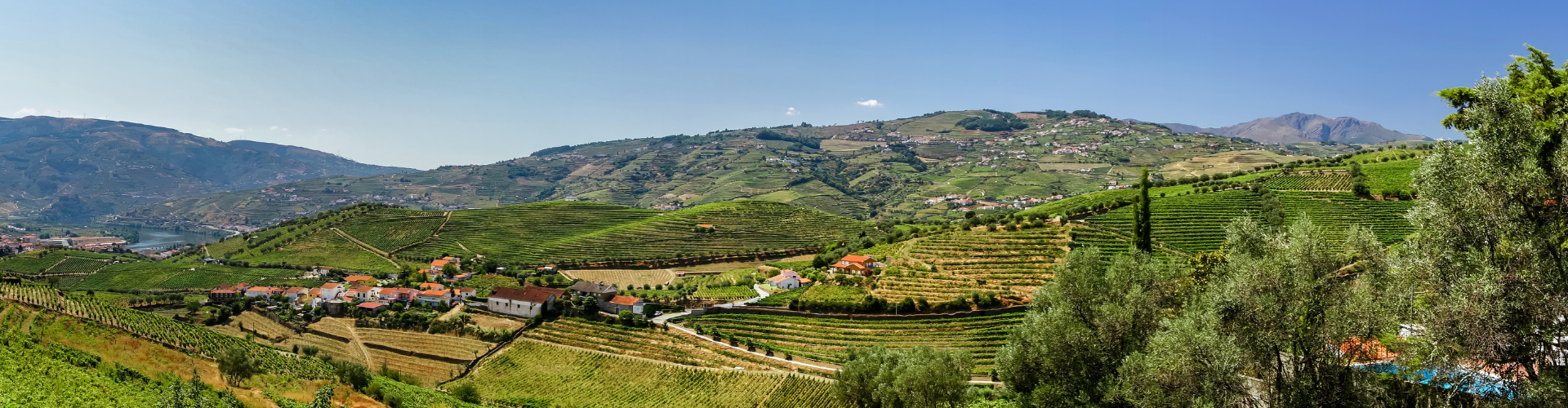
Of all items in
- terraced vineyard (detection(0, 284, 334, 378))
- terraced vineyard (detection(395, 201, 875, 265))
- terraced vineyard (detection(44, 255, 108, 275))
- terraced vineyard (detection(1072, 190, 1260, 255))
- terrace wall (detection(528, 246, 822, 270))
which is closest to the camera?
terraced vineyard (detection(0, 284, 334, 378))

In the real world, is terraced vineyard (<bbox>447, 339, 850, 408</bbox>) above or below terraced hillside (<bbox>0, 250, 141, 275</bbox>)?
below

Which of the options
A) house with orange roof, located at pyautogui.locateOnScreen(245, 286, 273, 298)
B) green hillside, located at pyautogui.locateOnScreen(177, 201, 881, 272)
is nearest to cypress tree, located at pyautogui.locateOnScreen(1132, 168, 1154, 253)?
green hillside, located at pyautogui.locateOnScreen(177, 201, 881, 272)

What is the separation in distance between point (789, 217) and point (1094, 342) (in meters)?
100

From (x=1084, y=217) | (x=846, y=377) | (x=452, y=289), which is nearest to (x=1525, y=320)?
(x=846, y=377)

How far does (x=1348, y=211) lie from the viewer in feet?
203

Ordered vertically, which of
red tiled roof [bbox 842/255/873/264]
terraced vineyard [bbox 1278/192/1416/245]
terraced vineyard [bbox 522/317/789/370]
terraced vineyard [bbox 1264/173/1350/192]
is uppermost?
terraced vineyard [bbox 1264/173/1350/192]

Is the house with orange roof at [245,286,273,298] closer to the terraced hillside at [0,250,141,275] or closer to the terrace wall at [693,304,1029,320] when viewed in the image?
the terraced hillside at [0,250,141,275]

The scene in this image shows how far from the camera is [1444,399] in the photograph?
12.9m

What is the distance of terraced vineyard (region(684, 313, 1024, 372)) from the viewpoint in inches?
1815

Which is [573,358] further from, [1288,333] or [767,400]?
[1288,333]

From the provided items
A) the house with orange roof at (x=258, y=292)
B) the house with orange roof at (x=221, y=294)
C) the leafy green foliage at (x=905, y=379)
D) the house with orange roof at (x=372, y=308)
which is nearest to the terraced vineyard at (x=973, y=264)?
the leafy green foliage at (x=905, y=379)

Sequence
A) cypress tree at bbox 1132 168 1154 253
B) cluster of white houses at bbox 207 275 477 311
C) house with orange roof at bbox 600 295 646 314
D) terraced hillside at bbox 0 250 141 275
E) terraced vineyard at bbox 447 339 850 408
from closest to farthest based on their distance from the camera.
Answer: terraced vineyard at bbox 447 339 850 408 < cypress tree at bbox 1132 168 1154 253 < house with orange roof at bbox 600 295 646 314 < cluster of white houses at bbox 207 275 477 311 < terraced hillside at bbox 0 250 141 275

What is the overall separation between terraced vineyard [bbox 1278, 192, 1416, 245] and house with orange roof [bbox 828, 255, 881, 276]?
35186mm

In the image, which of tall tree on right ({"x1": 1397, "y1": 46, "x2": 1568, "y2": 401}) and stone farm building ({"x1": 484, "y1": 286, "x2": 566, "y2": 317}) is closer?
tall tree on right ({"x1": 1397, "y1": 46, "x2": 1568, "y2": 401})
